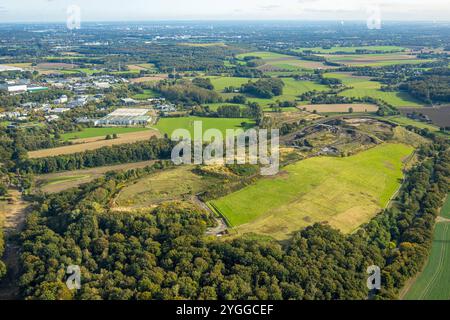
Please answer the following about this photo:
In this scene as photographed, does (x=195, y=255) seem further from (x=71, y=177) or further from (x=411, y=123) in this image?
(x=411, y=123)

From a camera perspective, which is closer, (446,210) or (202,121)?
(446,210)

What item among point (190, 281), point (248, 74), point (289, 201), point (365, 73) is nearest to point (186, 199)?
point (289, 201)

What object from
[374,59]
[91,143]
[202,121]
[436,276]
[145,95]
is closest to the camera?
[436,276]

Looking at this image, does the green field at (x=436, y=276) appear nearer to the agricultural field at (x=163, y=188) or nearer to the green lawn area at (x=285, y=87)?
→ the agricultural field at (x=163, y=188)

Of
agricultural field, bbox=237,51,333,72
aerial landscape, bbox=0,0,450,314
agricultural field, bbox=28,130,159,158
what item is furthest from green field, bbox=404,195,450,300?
agricultural field, bbox=237,51,333,72

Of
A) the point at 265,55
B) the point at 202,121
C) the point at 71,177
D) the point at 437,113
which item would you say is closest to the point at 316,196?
the point at 71,177

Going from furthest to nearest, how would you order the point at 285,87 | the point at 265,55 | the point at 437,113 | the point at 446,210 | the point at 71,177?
the point at 265,55, the point at 285,87, the point at 437,113, the point at 71,177, the point at 446,210

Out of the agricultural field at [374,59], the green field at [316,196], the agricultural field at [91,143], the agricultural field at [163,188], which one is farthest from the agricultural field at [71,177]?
the agricultural field at [374,59]

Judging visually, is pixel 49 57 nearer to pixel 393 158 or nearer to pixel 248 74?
pixel 248 74
